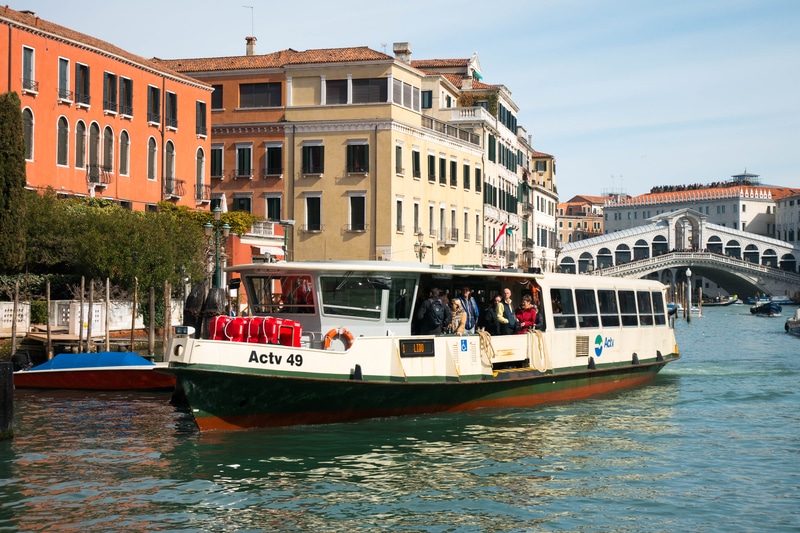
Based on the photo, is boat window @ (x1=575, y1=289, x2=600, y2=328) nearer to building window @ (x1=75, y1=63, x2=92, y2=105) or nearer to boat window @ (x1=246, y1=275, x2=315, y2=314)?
boat window @ (x1=246, y1=275, x2=315, y2=314)

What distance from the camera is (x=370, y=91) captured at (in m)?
43.7

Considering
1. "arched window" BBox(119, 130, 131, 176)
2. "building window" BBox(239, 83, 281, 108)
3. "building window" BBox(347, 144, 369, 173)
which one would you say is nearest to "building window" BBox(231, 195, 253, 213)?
"building window" BBox(239, 83, 281, 108)

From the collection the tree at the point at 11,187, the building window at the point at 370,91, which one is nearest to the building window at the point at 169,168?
the building window at the point at 370,91

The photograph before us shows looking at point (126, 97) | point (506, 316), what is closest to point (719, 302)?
point (126, 97)

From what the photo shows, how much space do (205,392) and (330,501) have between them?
3696 mm

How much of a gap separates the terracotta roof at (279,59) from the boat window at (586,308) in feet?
79.5

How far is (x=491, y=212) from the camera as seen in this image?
5462 centimetres

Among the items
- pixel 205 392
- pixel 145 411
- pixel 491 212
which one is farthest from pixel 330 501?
pixel 491 212

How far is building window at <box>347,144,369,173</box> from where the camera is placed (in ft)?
143

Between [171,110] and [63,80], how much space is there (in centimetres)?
608

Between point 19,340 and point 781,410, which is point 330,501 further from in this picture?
point 19,340

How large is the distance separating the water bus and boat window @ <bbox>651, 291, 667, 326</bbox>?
12.0ft

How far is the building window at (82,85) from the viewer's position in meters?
33.9

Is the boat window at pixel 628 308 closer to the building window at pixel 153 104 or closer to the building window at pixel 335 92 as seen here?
the building window at pixel 153 104
